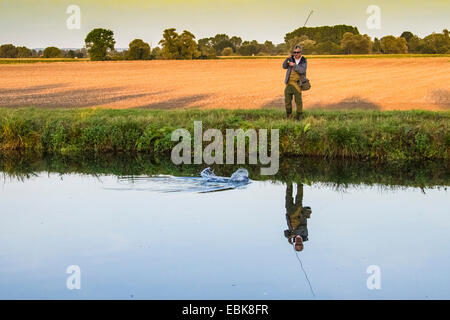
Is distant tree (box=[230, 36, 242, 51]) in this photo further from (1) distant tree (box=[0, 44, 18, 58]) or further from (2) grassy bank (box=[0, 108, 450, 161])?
(2) grassy bank (box=[0, 108, 450, 161])

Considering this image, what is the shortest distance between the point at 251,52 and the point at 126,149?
76171 millimetres

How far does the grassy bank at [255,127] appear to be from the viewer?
15641mm

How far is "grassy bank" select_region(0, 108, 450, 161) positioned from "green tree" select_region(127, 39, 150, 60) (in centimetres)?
5834

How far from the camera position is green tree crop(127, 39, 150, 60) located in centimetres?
7681

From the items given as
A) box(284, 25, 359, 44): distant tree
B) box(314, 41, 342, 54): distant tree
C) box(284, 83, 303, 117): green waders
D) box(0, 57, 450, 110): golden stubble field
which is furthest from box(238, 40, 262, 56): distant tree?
box(284, 83, 303, 117): green waders

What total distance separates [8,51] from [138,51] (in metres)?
17.6

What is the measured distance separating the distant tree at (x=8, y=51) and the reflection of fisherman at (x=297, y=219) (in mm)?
76248

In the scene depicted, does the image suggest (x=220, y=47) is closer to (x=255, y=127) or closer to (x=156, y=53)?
(x=156, y=53)

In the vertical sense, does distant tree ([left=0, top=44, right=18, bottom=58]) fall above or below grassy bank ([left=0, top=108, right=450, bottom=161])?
above

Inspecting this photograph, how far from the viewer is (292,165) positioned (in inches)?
595

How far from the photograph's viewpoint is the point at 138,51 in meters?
76.9

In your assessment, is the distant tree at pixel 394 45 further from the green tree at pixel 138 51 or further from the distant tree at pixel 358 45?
the green tree at pixel 138 51

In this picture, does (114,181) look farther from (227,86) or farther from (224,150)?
(227,86)

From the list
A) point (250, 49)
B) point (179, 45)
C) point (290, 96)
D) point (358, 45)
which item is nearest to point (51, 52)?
point (179, 45)
